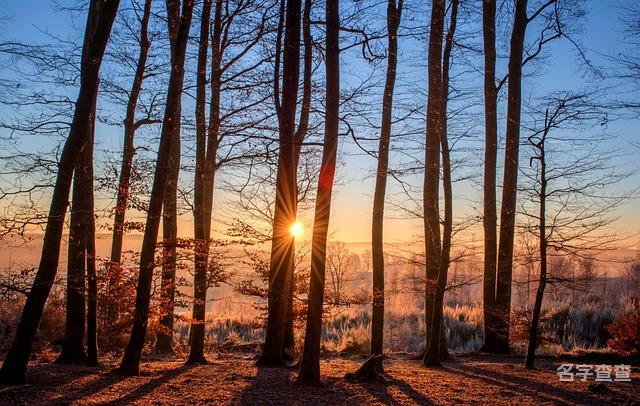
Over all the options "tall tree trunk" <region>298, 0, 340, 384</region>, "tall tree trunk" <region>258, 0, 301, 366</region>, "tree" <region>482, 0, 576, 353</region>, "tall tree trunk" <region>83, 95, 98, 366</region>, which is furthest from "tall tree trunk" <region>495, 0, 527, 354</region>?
"tall tree trunk" <region>83, 95, 98, 366</region>

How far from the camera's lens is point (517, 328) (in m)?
10.9

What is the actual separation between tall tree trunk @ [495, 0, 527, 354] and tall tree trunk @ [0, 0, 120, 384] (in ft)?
31.5

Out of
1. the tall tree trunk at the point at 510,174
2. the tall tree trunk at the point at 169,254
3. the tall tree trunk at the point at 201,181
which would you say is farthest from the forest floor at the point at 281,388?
the tall tree trunk at the point at 510,174

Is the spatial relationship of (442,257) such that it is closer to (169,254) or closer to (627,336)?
(627,336)

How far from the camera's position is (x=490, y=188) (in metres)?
13.7

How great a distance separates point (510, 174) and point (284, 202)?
695cm

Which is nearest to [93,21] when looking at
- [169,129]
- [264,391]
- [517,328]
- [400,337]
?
[169,129]

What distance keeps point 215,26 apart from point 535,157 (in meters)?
7.28

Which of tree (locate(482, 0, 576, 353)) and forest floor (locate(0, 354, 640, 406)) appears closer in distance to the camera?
forest floor (locate(0, 354, 640, 406))

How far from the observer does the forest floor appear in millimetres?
6676

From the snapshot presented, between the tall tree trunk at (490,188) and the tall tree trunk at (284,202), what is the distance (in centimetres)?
606

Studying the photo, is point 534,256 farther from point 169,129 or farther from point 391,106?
point 169,129

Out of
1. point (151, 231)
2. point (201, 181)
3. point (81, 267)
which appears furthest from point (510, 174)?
point (81, 267)

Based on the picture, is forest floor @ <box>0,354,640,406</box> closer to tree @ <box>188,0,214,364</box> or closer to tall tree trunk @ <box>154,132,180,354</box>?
tall tree trunk @ <box>154,132,180,354</box>
